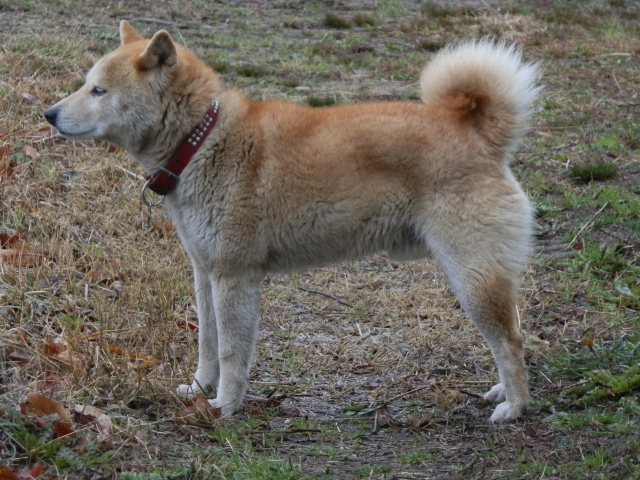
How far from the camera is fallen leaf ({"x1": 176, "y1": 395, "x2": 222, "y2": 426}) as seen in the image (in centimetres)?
422

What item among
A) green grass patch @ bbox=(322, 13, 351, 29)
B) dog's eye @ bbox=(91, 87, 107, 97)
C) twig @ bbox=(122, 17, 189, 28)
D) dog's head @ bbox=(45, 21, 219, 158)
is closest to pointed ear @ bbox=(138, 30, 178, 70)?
dog's head @ bbox=(45, 21, 219, 158)

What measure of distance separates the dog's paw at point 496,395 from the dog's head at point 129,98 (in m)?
2.12

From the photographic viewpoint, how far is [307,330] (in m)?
5.79

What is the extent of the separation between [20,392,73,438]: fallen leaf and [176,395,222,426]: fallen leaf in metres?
0.58

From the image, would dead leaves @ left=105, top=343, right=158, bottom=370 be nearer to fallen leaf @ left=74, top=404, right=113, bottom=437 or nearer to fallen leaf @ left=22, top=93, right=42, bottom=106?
fallen leaf @ left=74, top=404, right=113, bottom=437

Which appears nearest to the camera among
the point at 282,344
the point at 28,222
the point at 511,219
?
the point at 511,219

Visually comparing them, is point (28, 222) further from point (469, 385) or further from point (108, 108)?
point (469, 385)

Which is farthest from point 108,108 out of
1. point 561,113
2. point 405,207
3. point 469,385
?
point 561,113

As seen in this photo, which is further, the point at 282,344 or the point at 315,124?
the point at 282,344

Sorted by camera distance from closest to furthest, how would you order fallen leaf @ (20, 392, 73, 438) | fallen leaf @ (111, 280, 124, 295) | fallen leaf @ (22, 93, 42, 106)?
1. fallen leaf @ (20, 392, 73, 438)
2. fallen leaf @ (111, 280, 124, 295)
3. fallen leaf @ (22, 93, 42, 106)

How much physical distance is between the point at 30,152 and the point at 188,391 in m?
3.33

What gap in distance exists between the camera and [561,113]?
9.33 metres

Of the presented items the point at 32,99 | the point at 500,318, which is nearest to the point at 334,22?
the point at 32,99

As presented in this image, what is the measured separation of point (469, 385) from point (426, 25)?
8046 millimetres
